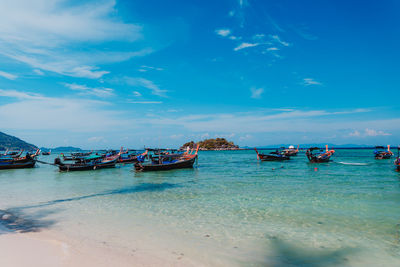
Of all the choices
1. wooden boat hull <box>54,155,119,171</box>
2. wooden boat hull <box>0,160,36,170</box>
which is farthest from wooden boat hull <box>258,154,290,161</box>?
wooden boat hull <box>0,160,36,170</box>

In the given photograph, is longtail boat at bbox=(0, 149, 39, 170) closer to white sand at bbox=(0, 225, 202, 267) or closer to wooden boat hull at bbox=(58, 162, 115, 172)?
wooden boat hull at bbox=(58, 162, 115, 172)

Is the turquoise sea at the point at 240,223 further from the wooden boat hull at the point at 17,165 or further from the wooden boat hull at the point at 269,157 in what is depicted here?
the wooden boat hull at the point at 269,157

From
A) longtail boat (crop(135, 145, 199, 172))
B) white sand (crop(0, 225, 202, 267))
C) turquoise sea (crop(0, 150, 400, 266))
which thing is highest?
longtail boat (crop(135, 145, 199, 172))

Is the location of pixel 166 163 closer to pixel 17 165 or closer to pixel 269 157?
pixel 17 165

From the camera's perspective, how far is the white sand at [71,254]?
5254 mm

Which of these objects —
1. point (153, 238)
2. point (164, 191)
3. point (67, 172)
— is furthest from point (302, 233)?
point (67, 172)

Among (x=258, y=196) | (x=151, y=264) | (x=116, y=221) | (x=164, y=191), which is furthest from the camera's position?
(x=164, y=191)

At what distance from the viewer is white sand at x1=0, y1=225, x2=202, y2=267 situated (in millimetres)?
5254

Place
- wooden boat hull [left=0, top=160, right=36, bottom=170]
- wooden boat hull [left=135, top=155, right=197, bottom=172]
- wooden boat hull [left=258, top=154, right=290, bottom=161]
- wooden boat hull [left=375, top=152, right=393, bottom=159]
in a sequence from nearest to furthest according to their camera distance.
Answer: wooden boat hull [left=135, top=155, right=197, bottom=172]
wooden boat hull [left=0, top=160, right=36, bottom=170]
wooden boat hull [left=258, top=154, right=290, bottom=161]
wooden boat hull [left=375, top=152, right=393, bottom=159]

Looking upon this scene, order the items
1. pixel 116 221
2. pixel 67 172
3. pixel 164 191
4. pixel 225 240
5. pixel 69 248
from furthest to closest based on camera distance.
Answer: pixel 67 172 < pixel 164 191 < pixel 116 221 < pixel 225 240 < pixel 69 248

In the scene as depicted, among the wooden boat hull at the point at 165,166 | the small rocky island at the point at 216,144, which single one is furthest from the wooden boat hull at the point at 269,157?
the small rocky island at the point at 216,144

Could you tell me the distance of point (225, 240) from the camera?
6.89 metres

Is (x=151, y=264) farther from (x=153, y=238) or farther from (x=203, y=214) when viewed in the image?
(x=203, y=214)

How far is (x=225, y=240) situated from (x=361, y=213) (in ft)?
20.3
